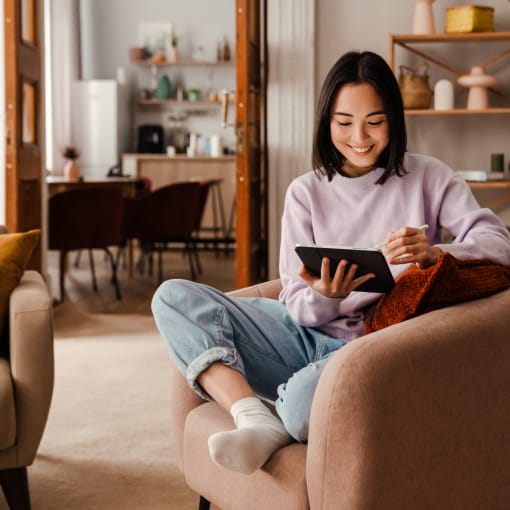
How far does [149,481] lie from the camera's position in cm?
242

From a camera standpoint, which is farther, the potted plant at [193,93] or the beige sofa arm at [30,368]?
the potted plant at [193,93]

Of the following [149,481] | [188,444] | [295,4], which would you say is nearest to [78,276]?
[295,4]

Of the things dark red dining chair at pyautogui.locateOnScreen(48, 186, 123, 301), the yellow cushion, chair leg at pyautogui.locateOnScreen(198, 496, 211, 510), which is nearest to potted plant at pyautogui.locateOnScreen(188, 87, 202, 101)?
dark red dining chair at pyautogui.locateOnScreen(48, 186, 123, 301)

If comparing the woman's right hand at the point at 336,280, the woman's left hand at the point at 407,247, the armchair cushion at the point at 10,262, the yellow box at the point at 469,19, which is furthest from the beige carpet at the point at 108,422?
the yellow box at the point at 469,19

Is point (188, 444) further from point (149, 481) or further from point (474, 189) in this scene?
point (474, 189)

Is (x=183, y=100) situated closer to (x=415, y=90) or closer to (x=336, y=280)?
(x=415, y=90)

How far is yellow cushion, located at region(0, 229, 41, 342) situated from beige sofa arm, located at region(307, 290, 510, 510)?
1.05 meters

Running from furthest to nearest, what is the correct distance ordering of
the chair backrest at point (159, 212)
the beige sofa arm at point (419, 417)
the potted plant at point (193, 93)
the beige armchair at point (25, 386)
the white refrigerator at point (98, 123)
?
1. the potted plant at point (193, 93)
2. the white refrigerator at point (98, 123)
3. the chair backrest at point (159, 212)
4. the beige armchair at point (25, 386)
5. the beige sofa arm at point (419, 417)

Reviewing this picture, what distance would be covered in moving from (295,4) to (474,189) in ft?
4.65

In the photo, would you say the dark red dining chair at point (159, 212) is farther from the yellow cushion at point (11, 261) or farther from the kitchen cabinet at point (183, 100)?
the yellow cushion at point (11, 261)

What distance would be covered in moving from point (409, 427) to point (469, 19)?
3.41 m

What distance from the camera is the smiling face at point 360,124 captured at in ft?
6.48

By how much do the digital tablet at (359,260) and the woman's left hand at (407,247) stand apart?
48mm

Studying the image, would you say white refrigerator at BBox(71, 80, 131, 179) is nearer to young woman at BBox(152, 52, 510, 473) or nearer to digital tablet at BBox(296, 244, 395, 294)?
young woman at BBox(152, 52, 510, 473)
